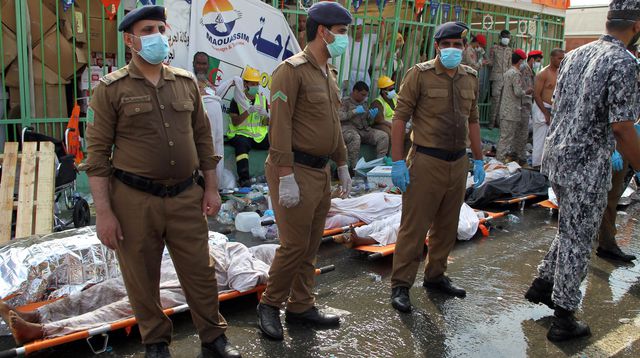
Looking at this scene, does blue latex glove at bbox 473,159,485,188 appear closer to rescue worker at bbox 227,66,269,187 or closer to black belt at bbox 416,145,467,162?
black belt at bbox 416,145,467,162

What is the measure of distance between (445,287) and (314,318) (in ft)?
3.94

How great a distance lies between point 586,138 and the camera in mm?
3531

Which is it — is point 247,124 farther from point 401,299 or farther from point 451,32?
point 401,299

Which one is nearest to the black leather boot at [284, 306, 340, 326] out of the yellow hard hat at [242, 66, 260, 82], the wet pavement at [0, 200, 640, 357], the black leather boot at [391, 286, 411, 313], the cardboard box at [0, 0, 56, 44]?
the wet pavement at [0, 200, 640, 357]

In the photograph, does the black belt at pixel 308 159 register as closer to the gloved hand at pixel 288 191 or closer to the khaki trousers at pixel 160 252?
the gloved hand at pixel 288 191

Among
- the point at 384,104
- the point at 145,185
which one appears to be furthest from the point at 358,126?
the point at 145,185

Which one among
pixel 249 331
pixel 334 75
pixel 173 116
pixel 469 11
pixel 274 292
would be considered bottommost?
pixel 249 331

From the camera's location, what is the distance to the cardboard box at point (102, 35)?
7.27m

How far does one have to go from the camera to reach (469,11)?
38.8ft

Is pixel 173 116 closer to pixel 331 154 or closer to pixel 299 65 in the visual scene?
pixel 299 65

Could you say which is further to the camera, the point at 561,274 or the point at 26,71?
the point at 26,71

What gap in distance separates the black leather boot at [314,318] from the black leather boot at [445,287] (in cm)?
99

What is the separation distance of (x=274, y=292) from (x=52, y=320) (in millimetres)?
1396

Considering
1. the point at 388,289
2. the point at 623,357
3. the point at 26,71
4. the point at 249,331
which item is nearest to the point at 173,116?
the point at 249,331
